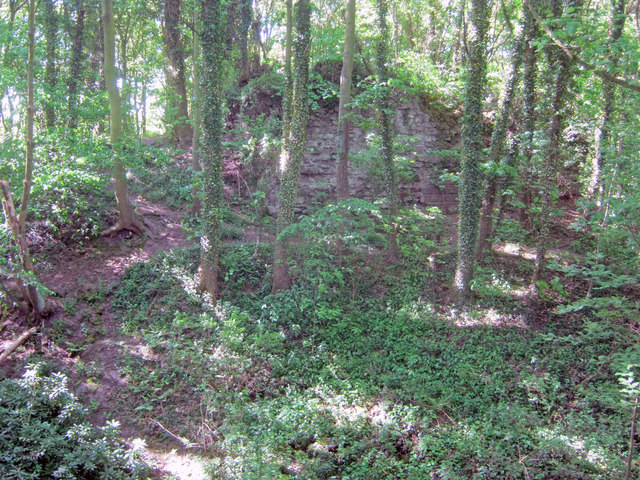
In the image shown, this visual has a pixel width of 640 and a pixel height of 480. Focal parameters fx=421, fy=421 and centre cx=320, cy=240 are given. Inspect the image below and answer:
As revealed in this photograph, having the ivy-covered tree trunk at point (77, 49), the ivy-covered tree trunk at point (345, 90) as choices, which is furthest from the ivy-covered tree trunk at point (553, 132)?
the ivy-covered tree trunk at point (77, 49)

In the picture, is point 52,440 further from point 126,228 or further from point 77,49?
point 77,49

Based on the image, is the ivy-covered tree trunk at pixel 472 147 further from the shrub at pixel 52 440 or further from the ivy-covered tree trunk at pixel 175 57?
the ivy-covered tree trunk at pixel 175 57

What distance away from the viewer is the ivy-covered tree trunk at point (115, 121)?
10852 mm

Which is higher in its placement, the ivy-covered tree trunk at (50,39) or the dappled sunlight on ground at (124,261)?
the ivy-covered tree trunk at (50,39)

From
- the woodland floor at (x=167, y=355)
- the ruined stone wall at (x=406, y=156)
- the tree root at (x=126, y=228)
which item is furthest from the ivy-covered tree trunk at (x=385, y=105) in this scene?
the tree root at (x=126, y=228)

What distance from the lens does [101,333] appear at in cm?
944

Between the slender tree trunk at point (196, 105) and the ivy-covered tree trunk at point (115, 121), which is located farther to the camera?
the slender tree trunk at point (196, 105)

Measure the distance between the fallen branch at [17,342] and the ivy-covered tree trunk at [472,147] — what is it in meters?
9.90

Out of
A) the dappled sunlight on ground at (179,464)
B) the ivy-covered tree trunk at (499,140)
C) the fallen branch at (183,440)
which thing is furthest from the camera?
the ivy-covered tree trunk at (499,140)

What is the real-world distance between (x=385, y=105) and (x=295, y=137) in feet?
9.75

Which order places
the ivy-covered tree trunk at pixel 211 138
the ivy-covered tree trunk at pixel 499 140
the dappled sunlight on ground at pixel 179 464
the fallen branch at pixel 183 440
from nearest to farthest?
the dappled sunlight on ground at pixel 179 464
the fallen branch at pixel 183 440
the ivy-covered tree trunk at pixel 211 138
the ivy-covered tree trunk at pixel 499 140

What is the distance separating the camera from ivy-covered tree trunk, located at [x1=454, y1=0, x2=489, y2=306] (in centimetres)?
1029

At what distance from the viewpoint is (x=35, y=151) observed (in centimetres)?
984

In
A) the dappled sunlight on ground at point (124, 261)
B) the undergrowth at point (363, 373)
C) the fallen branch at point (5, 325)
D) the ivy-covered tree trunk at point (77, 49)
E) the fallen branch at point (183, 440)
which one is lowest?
the fallen branch at point (183, 440)
